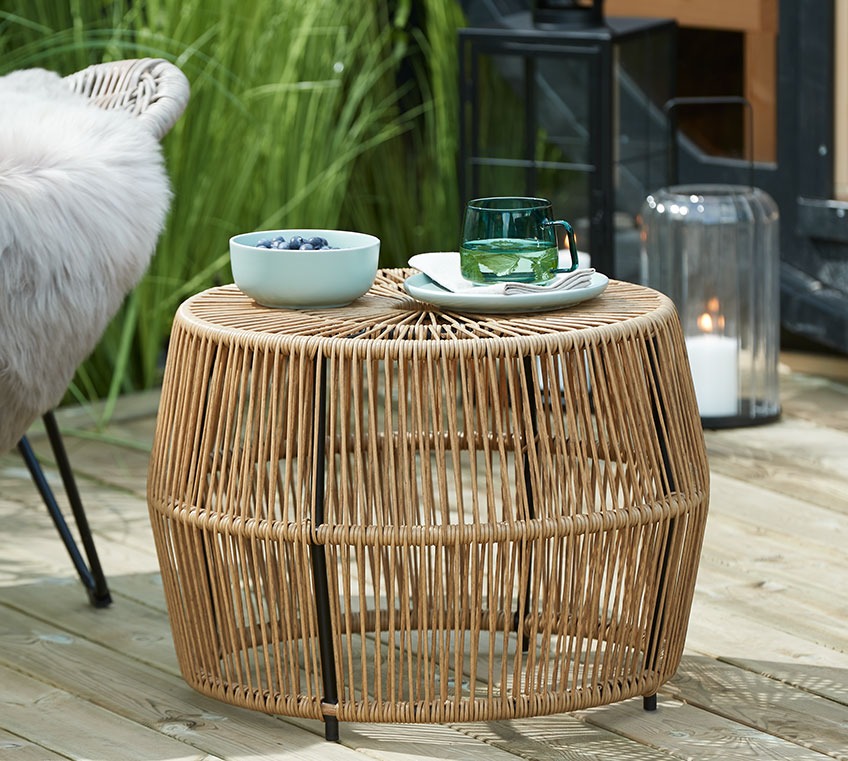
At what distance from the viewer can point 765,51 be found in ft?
10.5

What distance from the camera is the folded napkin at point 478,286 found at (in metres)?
1.56

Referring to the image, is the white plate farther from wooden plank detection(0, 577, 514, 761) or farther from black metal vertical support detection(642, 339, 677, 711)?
wooden plank detection(0, 577, 514, 761)

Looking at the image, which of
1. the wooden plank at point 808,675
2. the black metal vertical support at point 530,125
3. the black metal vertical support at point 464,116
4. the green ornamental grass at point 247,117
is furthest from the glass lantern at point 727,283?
the wooden plank at point 808,675

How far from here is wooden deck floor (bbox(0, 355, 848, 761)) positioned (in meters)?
1.58

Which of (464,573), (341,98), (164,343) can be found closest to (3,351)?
(464,573)

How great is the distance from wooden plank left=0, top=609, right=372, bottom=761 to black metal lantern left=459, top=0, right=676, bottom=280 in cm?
133

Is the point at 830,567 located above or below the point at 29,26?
below

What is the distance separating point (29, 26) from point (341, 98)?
0.77 meters

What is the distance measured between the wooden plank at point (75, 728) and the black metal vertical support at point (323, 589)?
136 millimetres

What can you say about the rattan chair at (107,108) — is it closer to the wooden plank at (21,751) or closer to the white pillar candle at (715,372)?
the wooden plank at (21,751)

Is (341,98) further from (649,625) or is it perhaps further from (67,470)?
(649,625)

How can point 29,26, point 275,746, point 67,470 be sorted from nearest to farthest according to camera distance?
point 275,746, point 67,470, point 29,26

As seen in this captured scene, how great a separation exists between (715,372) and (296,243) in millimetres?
1320

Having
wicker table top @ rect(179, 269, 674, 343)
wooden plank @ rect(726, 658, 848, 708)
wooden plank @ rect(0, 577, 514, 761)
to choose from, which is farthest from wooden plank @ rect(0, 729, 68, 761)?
wooden plank @ rect(726, 658, 848, 708)
